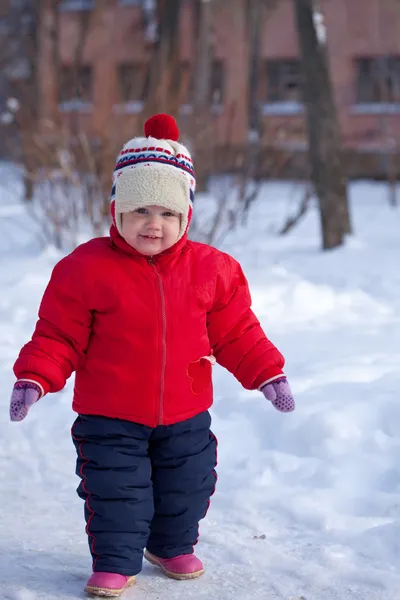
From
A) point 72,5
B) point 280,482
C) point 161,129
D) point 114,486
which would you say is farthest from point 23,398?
point 72,5

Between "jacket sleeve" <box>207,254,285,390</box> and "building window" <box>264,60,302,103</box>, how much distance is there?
2137 cm

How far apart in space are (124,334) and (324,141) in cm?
707

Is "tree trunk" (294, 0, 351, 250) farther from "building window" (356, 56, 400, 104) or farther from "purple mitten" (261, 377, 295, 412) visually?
"building window" (356, 56, 400, 104)

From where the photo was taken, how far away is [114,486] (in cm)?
284

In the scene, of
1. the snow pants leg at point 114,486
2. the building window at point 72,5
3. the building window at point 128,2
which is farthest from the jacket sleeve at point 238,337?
the building window at point 128,2

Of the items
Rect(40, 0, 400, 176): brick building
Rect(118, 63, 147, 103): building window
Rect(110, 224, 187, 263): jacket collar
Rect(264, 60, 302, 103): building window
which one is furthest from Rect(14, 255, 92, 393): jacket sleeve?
Rect(264, 60, 302, 103): building window

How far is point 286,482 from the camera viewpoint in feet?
12.7

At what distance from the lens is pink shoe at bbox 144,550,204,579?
3012mm

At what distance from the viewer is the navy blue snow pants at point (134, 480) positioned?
2.85m

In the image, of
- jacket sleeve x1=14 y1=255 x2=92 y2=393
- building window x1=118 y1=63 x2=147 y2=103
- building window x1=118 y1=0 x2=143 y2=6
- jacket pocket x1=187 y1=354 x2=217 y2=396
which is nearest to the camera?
jacket sleeve x1=14 y1=255 x2=92 y2=393

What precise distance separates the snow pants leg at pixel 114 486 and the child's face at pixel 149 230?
0.50m

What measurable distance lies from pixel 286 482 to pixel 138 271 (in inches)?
53.8

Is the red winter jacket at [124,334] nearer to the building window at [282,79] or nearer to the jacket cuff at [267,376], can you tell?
the jacket cuff at [267,376]

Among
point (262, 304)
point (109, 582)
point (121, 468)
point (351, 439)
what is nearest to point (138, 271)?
point (121, 468)
